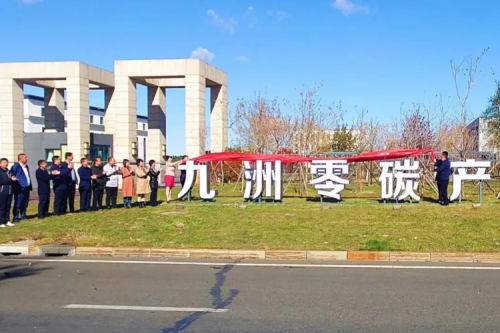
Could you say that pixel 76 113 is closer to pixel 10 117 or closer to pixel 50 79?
pixel 50 79

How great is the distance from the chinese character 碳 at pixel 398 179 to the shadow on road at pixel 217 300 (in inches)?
401

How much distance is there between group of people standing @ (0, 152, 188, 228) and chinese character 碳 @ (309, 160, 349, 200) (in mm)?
5627

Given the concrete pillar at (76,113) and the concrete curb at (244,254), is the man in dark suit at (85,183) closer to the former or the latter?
the concrete curb at (244,254)

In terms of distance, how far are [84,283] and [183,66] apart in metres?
27.1

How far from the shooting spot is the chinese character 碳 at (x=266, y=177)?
1950 centimetres

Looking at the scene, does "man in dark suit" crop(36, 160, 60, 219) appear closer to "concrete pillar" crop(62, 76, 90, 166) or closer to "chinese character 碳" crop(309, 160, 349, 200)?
"chinese character 碳" crop(309, 160, 349, 200)

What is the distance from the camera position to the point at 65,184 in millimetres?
16906

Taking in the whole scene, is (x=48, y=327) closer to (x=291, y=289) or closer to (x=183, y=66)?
(x=291, y=289)

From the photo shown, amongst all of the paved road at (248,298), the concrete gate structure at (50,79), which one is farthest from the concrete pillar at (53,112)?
the paved road at (248,298)

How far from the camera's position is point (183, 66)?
1363 inches

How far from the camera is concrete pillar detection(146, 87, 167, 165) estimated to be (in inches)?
1540

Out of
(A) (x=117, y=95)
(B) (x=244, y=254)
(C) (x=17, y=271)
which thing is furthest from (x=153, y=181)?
(A) (x=117, y=95)

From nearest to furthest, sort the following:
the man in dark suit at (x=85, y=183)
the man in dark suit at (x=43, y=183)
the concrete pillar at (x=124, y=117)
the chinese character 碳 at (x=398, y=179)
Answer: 1. the man in dark suit at (x=43, y=183)
2. the man in dark suit at (x=85, y=183)
3. the chinese character 碳 at (x=398, y=179)
4. the concrete pillar at (x=124, y=117)

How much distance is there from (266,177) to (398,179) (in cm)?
445
